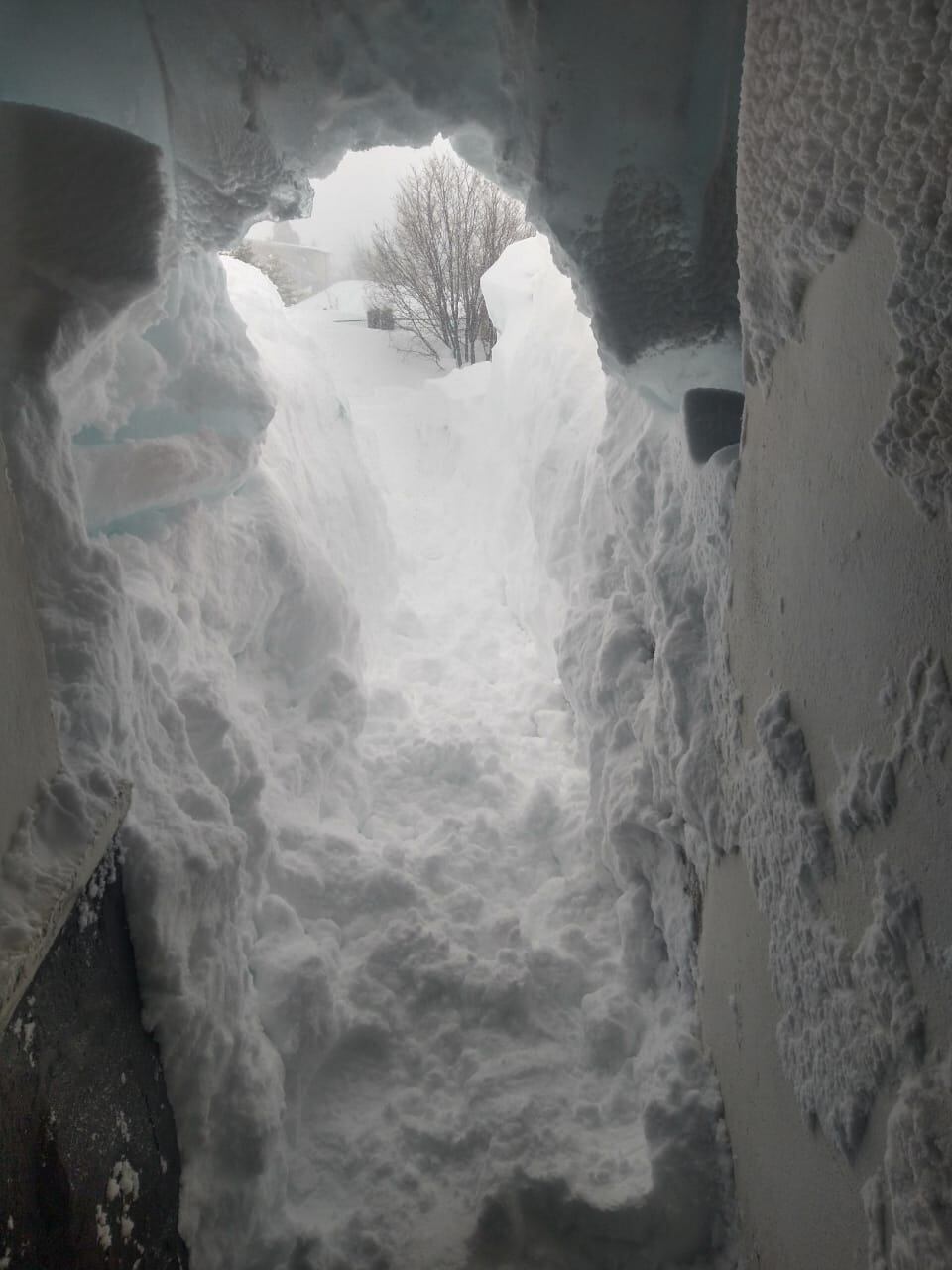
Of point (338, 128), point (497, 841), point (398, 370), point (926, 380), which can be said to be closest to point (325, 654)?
point (497, 841)

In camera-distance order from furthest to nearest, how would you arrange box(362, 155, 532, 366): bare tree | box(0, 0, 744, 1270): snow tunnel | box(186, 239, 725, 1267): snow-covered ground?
box(362, 155, 532, 366): bare tree < box(186, 239, 725, 1267): snow-covered ground < box(0, 0, 744, 1270): snow tunnel

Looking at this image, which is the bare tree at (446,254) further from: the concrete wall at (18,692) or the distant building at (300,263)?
the concrete wall at (18,692)

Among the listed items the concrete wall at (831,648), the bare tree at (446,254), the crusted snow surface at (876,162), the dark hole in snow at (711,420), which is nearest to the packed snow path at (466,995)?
the concrete wall at (831,648)

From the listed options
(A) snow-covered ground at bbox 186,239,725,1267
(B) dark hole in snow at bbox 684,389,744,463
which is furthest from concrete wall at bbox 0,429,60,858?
(B) dark hole in snow at bbox 684,389,744,463

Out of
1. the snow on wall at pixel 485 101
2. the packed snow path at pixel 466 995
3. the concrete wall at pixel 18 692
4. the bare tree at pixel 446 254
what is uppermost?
the bare tree at pixel 446 254

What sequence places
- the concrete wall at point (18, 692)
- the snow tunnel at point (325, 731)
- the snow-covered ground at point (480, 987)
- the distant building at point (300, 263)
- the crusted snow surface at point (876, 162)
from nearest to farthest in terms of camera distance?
the crusted snow surface at point (876, 162) → the concrete wall at point (18, 692) → the snow tunnel at point (325, 731) → the snow-covered ground at point (480, 987) → the distant building at point (300, 263)

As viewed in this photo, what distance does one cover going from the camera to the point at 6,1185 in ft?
3.81

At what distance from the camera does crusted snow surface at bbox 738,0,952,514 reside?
0.95 metres

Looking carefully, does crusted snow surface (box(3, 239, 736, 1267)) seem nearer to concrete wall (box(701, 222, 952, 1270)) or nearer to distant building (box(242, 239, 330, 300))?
concrete wall (box(701, 222, 952, 1270))

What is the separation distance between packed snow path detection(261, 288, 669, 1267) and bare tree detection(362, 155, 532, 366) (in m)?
6.20

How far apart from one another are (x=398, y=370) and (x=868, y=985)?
28.6ft

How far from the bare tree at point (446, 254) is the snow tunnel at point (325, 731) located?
680cm

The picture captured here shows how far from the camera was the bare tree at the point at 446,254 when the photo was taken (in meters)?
9.25

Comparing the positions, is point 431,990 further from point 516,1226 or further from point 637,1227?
point 637,1227
